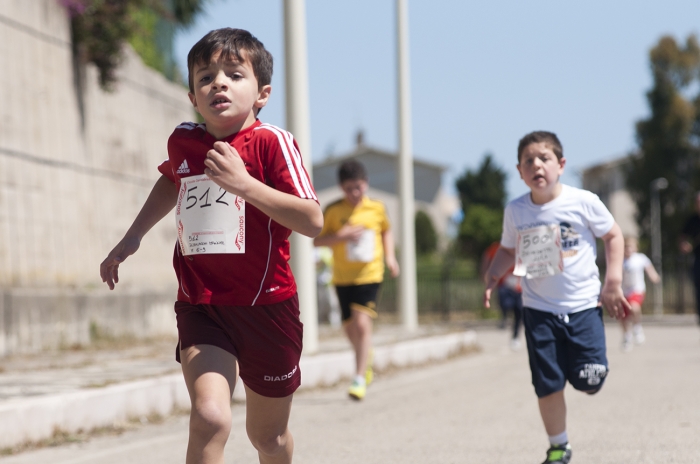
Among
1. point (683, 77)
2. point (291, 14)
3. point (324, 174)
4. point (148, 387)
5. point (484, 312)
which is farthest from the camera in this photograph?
point (324, 174)

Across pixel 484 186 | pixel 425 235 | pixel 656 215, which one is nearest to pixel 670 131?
pixel 656 215

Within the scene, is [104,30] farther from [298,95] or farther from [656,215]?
[656,215]

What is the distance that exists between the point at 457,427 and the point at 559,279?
1.90 meters

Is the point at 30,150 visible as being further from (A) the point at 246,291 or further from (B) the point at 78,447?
(A) the point at 246,291

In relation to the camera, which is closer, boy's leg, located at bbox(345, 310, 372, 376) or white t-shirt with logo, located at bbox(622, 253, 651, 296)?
boy's leg, located at bbox(345, 310, 372, 376)

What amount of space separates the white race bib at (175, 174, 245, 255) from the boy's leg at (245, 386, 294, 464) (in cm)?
58

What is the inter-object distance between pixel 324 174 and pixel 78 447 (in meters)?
64.2

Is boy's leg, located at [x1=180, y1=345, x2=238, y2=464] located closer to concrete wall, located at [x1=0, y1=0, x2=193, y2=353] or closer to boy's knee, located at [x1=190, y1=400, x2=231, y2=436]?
boy's knee, located at [x1=190, y1=400, x2=231, y2=436]

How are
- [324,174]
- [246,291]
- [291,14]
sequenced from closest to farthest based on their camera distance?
[246,291], [291,14], [324,174]

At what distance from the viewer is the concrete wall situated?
11.0 metres

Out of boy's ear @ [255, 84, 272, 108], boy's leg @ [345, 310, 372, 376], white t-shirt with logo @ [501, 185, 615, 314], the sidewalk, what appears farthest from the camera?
boy's leg @ [345, 310, 372, 376]

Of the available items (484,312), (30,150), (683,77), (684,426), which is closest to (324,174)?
A: (683,77)

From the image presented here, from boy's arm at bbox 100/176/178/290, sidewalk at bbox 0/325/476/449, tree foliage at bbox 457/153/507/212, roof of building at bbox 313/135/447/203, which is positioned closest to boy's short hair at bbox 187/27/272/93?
boy's arm at bbox 100/176/178/290

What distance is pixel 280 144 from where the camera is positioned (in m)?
3.73
